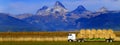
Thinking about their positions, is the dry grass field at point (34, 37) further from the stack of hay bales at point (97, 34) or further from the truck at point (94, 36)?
the truck at point (94, 36)

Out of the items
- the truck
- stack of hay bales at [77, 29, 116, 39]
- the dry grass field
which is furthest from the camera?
the dry grass field

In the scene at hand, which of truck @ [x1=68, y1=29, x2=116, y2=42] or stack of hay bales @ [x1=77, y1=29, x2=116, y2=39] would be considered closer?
truck @ [x1=68, y1=29, x2=116, y2=42]

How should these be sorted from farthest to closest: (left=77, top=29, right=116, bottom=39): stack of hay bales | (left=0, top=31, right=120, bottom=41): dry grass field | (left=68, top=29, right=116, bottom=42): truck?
(left=0, top=31, right=120, bottom=41): dry grass field
(left=77, top=29, right=116, bottom=39): stack of hay bales
(left=68, top=29, right=116, bottom=42): truck

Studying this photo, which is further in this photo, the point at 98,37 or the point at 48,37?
the point at 48,37

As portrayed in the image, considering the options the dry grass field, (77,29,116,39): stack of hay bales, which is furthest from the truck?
the dry grass field

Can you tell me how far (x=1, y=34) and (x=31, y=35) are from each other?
7059mm

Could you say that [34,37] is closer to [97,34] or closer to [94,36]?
[94,36]

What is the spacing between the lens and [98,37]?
8938 centimetres

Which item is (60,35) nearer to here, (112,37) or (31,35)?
(31,35)

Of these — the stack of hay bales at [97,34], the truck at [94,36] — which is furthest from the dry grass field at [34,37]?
the truck at [94,36]

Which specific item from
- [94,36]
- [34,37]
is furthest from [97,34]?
[34,37]

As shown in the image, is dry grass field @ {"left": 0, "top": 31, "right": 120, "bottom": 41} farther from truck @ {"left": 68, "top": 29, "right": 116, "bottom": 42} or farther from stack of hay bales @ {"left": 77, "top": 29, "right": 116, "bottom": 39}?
truck @ {"left": 68, "top": 29, "right": 116, "bottom": 42}

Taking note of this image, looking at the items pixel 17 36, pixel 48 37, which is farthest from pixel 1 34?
pixel 48 37

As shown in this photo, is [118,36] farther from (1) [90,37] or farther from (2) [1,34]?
(2) [1,34]
